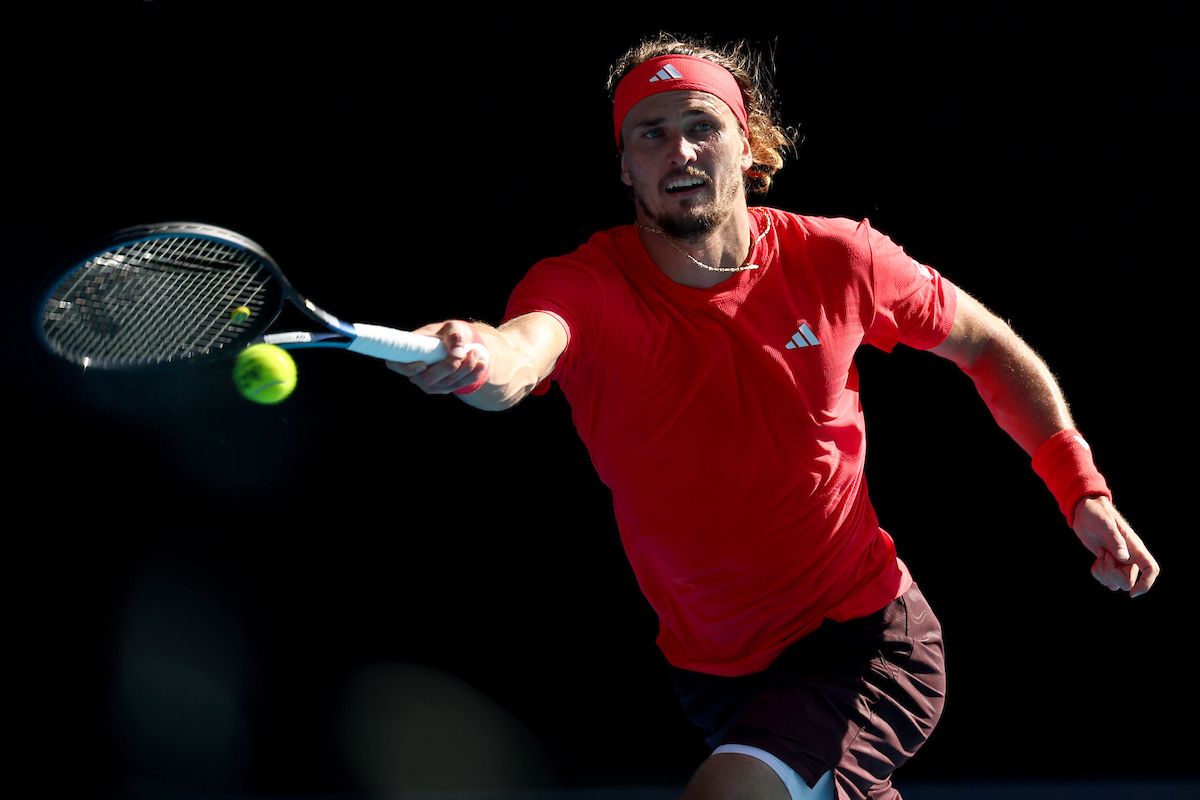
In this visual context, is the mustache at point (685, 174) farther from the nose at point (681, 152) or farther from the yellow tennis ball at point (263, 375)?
the yellow tennis ball at point (263, 375)

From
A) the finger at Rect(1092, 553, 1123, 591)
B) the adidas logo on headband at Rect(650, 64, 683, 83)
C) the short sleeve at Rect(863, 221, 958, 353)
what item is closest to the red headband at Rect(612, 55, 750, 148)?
the adidas logo on headband at Rect(650, 64, 683, 83)

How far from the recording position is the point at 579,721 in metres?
3.81

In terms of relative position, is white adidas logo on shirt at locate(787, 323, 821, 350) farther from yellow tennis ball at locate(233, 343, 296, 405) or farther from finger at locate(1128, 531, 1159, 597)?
yellow tennis ball at locate(233, 343, 296, 405)

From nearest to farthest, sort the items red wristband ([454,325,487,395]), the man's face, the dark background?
red wristband ([454,325,487,395]) < the man's face < the dark background

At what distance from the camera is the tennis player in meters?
2.32

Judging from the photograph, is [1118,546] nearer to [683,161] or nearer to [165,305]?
[683,161]

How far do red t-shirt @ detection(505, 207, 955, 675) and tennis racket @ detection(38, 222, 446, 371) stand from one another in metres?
0.48

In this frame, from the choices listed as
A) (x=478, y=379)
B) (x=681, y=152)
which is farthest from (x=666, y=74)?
(x=478, y=379)

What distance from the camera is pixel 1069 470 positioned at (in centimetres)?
257

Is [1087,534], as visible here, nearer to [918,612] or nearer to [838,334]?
[918,612]

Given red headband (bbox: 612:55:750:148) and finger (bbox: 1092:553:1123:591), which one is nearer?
finger (bbox: 1092:553:1123:591)

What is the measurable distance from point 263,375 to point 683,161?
1109 mm

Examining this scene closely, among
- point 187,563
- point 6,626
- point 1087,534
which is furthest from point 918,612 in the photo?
point 6,626

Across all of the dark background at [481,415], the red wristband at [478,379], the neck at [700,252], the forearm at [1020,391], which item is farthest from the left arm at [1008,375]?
the red wristband at [478,379]
